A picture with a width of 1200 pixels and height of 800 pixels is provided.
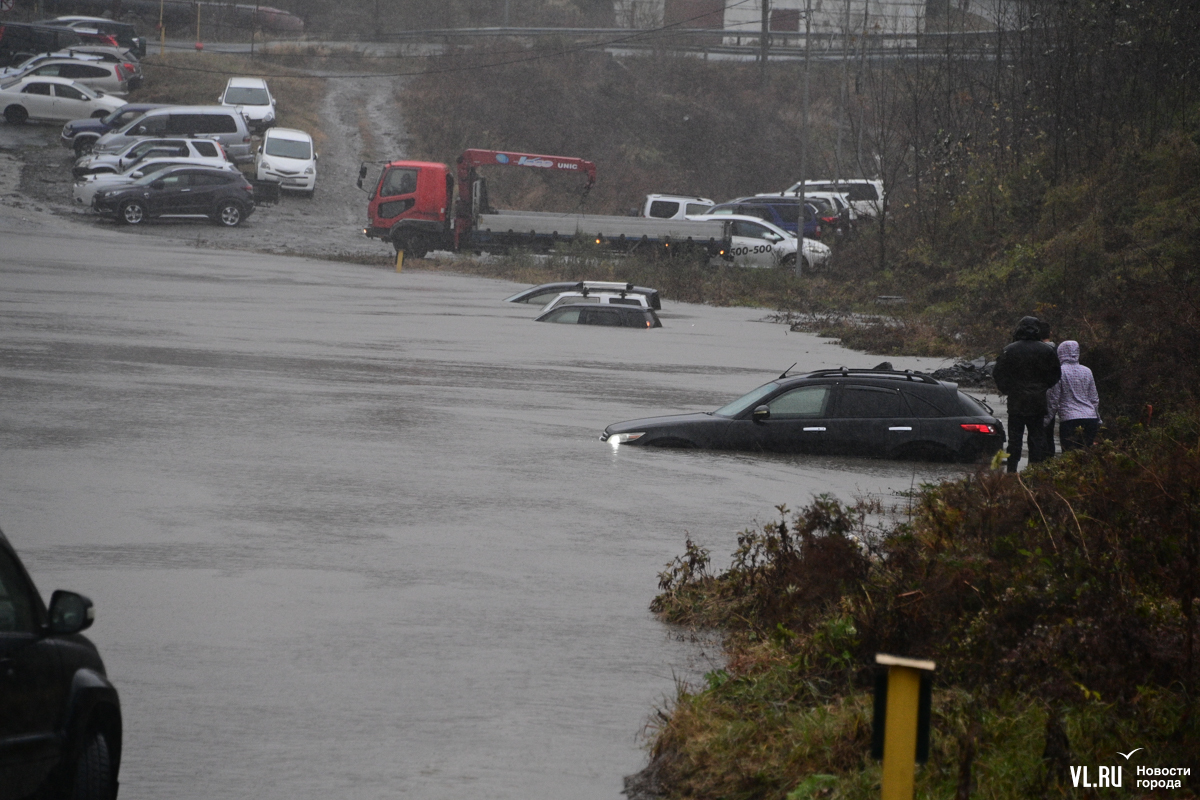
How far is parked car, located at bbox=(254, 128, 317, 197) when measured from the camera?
43.9 metres

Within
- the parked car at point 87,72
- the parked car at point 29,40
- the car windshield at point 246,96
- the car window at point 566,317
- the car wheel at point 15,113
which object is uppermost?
the parked car at point 29,40

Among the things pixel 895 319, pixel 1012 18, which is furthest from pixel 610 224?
pixel 1012 18

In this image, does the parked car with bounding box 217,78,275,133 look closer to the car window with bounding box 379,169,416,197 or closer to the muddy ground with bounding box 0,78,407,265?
the muddy ground with bounding box 0,78,407,265

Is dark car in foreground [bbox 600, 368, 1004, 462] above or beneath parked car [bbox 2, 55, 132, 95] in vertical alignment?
beneath

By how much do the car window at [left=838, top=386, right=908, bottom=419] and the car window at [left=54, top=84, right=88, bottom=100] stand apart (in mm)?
40092

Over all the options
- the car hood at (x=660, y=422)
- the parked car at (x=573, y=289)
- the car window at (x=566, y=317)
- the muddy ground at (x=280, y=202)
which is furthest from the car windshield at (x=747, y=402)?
the muddy ground at (x=280, y=202)

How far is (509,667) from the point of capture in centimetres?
790

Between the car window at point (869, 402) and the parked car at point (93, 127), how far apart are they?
3605 cm

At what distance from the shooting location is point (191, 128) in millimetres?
44188

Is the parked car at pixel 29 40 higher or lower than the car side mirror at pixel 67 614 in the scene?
higher

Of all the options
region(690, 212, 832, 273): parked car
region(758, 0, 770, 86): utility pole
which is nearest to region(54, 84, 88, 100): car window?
region(690, 212, 832, 273): parked car

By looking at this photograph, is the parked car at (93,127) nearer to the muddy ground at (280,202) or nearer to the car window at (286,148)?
the muddy ground at (280,202)

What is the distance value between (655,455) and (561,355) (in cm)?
942

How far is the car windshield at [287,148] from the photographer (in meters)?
44.3
